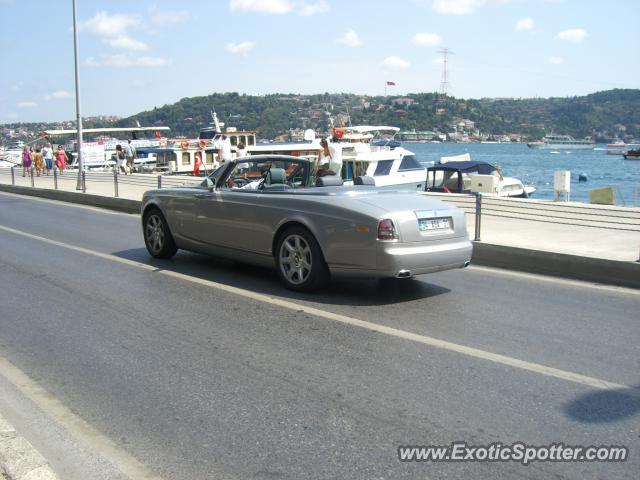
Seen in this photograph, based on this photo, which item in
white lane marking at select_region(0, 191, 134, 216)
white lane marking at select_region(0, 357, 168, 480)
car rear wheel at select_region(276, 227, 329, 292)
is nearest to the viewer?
white lane marking at select_region(0, 357, 168, 480)

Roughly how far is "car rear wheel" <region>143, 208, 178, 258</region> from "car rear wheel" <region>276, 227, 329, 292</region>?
256 centimetres

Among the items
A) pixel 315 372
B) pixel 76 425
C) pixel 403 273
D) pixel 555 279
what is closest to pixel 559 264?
pixel 555 279

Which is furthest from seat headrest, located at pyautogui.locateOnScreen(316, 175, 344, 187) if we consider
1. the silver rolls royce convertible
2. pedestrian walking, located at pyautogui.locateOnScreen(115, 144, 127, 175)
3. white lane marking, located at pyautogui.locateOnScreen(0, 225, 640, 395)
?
pedestrian walking, located at pyautogui.locateOnScreen(115, 144, 127, 175)

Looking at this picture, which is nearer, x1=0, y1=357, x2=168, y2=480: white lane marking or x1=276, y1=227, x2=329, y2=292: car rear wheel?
x1=0, y1=357, x2=168, y2=480: white lane marking

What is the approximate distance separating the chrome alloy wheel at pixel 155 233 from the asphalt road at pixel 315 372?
3.89 feet

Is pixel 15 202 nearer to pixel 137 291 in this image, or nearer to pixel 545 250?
pixel 137 291

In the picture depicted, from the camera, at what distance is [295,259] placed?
26.1ft

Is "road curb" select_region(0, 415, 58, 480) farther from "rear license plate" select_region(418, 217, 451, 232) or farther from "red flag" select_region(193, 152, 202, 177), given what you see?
"red flag" select_region(193, 152, 202, 177)

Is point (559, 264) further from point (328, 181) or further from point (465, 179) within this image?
point (465, 179)

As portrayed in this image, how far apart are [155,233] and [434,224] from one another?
4592 millimetres

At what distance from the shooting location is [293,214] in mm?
7949

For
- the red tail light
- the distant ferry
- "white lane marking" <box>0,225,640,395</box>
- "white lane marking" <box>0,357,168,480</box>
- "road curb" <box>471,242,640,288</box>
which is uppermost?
the distant ferry

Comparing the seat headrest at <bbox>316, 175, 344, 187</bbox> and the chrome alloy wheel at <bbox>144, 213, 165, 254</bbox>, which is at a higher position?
the seat headrest at <bbox>316, 175, 344, 187</bbox>

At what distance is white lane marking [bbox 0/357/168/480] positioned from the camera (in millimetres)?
3859
